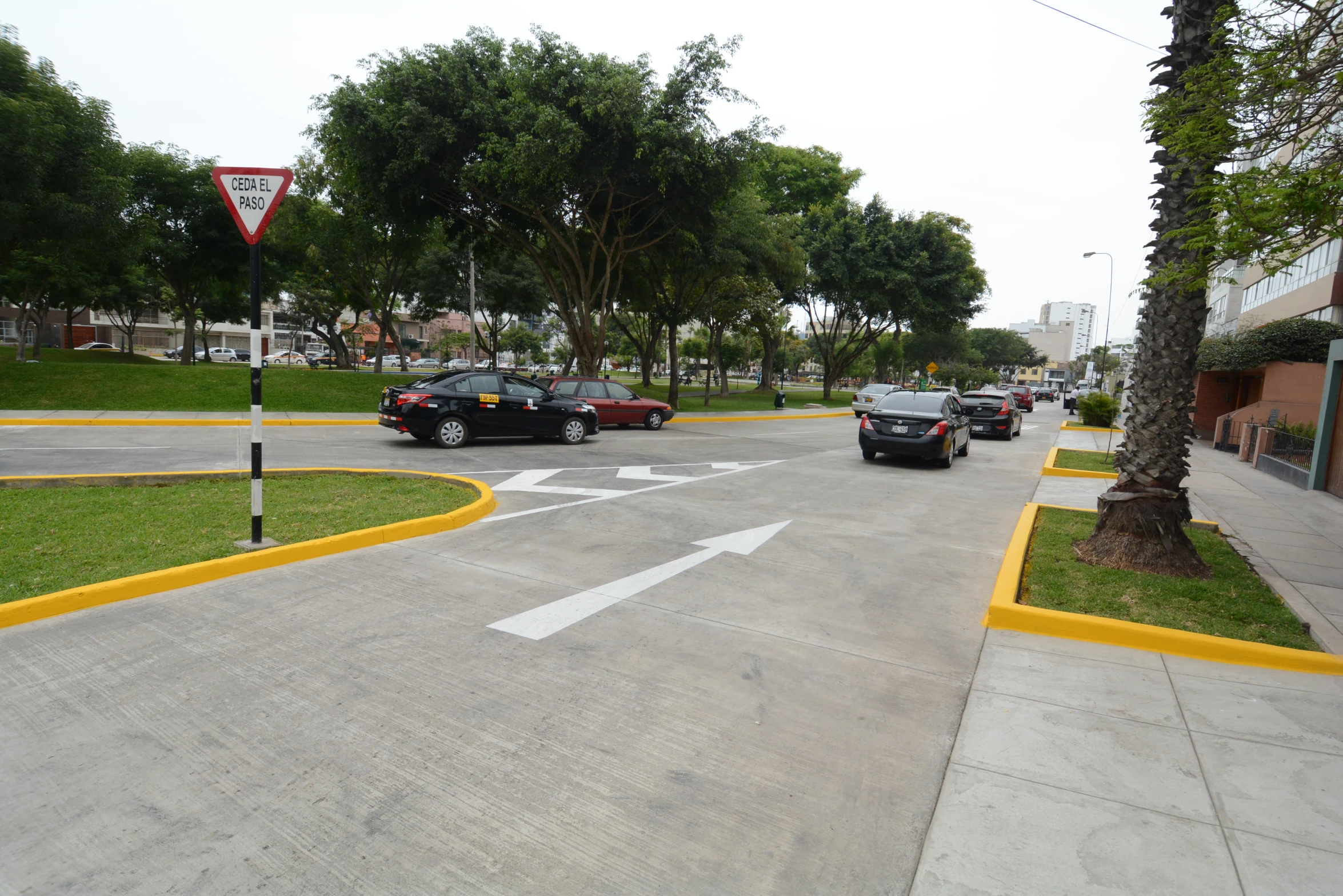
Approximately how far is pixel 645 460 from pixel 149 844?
11.9 metres

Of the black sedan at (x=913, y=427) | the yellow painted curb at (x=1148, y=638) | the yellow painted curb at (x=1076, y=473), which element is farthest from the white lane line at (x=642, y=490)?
the yellow painted curb at (x=1148, y=638)

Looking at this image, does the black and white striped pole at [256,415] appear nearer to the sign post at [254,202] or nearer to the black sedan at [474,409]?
the sign post at [254,202]

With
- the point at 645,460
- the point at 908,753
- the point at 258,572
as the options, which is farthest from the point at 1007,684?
the point at 645,460

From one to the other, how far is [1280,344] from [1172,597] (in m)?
22.7

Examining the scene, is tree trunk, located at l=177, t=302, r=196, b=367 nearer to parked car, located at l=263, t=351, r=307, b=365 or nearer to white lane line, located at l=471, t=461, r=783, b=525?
parked car, located at l=263, t=351, r=307, b=365

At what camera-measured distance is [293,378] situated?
2591 cm

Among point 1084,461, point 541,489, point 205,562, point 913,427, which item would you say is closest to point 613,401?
point 913,427

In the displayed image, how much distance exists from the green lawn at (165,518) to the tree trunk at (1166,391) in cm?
702

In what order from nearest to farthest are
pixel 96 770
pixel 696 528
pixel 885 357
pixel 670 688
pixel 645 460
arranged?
pixel 96 770 → pixel 670 688 → pixel 696 528 → pixel 645 460 → pixel 885 357

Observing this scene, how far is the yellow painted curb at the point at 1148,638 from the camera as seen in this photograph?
504 cm

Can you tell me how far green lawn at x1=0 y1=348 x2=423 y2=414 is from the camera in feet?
66.6

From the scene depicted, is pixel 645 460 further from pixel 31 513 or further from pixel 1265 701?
pixel 1265 701

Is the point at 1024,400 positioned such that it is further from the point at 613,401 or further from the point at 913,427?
the point at 913,427

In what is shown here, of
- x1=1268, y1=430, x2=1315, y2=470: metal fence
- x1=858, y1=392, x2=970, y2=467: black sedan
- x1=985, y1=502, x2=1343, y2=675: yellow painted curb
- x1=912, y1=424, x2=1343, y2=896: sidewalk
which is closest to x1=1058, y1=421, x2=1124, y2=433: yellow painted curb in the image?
x1=1268, y1=430, x2=1315, y2=470: metal fence
